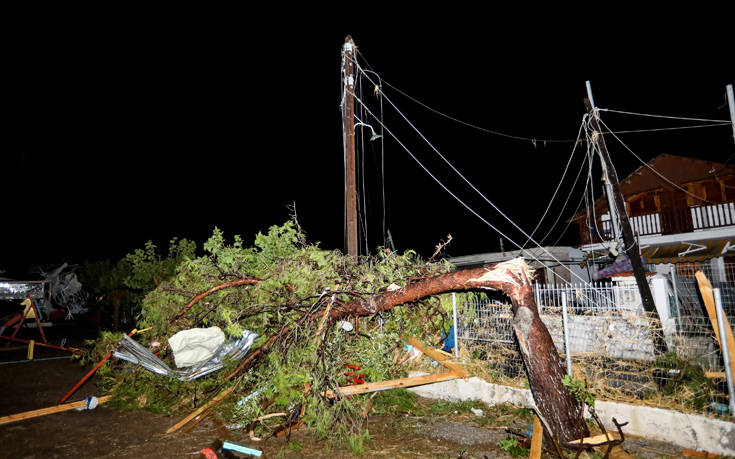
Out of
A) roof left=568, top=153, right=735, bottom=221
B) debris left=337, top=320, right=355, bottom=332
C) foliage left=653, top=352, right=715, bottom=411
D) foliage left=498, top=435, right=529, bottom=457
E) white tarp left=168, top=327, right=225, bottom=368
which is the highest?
roof left=568, top=153, right=735, bottom=221

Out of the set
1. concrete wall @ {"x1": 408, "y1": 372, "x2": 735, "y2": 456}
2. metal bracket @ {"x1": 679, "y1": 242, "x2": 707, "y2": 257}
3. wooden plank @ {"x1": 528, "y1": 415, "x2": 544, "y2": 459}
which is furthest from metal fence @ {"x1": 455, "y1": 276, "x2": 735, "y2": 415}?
metal bracket @ {"x1": 679, "y1": 242, "x2": 707, "y2": 257}

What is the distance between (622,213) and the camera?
8.20m

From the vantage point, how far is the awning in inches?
574

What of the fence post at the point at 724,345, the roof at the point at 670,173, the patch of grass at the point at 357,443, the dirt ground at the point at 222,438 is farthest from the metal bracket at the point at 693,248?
the patch of grass at the point at 357,443

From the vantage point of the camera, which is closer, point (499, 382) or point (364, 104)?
point (499, 382)

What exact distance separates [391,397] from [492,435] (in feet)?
5.36

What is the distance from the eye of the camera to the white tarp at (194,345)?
5.42m

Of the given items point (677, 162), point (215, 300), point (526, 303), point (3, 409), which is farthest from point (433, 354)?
point (677, 162)

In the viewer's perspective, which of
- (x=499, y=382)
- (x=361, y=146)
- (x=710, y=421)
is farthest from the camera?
(x=361, y=146)

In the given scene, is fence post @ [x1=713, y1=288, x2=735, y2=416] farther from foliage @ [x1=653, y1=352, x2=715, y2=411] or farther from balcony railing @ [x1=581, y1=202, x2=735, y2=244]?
balcony railing @ [x1=581, y1=202, x2=735, y2=244]

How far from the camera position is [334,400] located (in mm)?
4734

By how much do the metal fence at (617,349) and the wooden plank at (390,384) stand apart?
0.81 m

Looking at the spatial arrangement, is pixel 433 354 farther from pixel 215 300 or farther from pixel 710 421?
pixel 215 300

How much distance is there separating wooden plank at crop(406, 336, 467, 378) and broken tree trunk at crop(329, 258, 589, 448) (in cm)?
114
